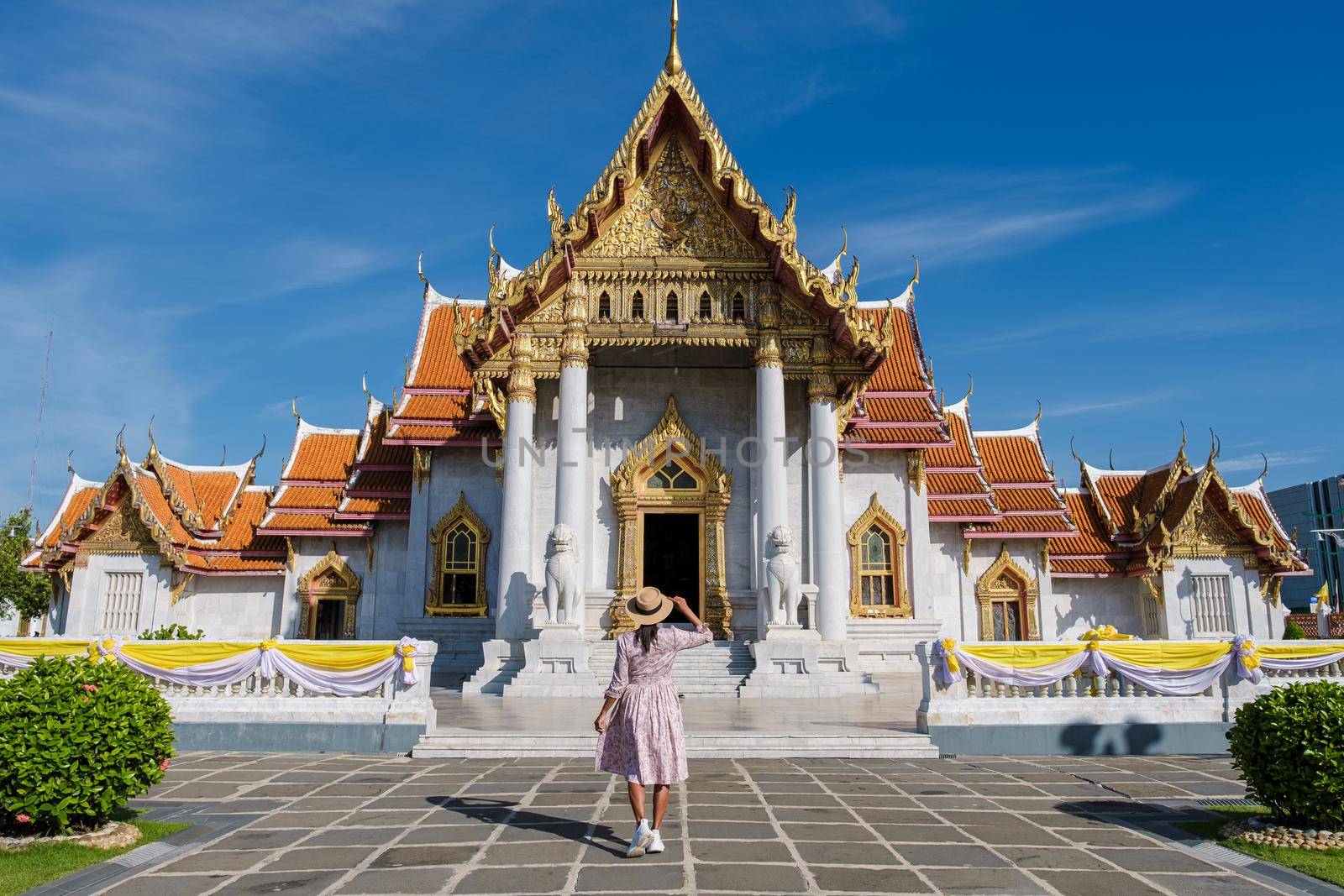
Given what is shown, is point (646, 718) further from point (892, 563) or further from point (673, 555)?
point (892, 563)

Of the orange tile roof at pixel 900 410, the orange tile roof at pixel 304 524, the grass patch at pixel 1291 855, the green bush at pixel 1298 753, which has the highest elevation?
the orange tile roof at pixel 900 410

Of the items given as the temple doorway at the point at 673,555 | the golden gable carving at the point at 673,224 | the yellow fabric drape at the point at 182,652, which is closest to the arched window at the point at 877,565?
the temple doorway at the point at 673,555

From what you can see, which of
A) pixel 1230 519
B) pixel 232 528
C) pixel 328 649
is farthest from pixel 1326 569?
pixel 328 649

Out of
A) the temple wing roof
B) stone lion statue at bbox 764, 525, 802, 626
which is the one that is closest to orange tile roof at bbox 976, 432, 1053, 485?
the temple wing roof

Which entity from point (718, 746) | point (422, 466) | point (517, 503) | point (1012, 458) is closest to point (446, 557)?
point (422, 466)

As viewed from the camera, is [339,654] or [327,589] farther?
[327,589]

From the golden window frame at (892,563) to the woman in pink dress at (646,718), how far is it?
12902 mm

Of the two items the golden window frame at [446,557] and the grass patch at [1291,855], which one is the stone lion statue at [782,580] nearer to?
the golden window frame at [446,557]

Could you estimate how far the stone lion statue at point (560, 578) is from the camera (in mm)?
13766

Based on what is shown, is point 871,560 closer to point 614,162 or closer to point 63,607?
Answer: point 614,162

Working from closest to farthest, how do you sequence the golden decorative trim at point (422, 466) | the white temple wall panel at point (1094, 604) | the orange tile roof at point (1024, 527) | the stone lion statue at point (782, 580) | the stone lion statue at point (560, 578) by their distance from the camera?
the stone lion statue at point (560, 578) < the stone lion statue at point (782, 580) < the golden decorative trim at point (422, 466) < the orange tile roof at point (1024, 527) < the white temple wall panel at point (1094, 604)

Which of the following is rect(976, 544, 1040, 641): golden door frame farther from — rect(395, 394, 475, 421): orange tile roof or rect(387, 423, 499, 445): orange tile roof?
rect(395, 394, 475, 421): orange tile roof

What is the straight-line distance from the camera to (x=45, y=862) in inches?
198

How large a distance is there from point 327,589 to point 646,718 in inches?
Result: 639
